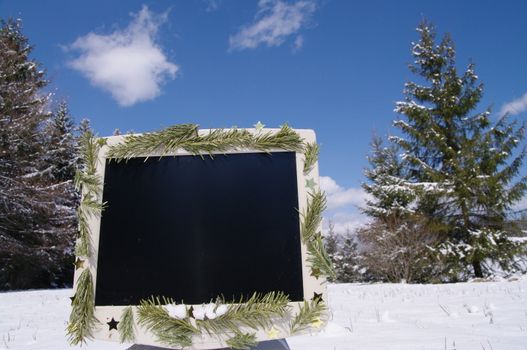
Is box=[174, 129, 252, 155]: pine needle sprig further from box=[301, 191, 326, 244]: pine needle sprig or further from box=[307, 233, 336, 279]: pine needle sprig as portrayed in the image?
box=[307, 233, 336, 279]: pine needle sprig

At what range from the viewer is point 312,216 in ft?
4.82

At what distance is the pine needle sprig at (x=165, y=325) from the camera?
1.35 meters

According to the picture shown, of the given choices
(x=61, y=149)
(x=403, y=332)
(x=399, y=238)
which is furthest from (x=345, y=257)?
(x=403, y=332)

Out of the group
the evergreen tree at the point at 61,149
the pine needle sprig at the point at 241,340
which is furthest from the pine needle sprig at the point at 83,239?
the evergreen tree at the point at 61,149

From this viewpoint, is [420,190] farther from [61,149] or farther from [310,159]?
[61,149]

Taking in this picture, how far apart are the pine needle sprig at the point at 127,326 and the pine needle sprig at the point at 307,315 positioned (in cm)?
65

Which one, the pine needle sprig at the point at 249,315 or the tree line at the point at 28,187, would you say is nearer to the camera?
the pine needle sprig at the point at 249,315

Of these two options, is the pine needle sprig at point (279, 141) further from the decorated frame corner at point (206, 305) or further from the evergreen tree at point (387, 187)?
the evergreen tree at point (387, 187)

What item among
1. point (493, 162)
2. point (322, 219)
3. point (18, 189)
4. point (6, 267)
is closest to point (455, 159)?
point (493, 162)

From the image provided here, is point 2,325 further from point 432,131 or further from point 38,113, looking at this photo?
point 432,131

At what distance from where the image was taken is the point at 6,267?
15805mm

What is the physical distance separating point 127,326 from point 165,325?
165 mm

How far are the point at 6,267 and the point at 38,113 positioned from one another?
7.82 m

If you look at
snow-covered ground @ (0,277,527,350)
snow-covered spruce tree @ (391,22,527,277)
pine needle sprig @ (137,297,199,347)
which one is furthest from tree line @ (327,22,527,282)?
pine needle sprig @ (137,297,199,347)
